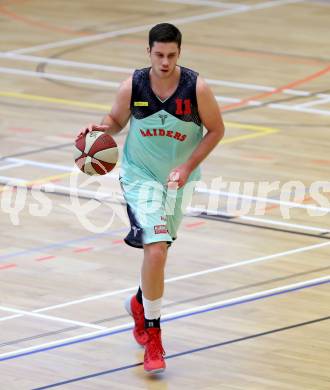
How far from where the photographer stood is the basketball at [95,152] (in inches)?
346

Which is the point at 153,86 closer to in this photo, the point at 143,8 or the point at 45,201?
the point at 45,201

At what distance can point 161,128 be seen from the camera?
28.8ft

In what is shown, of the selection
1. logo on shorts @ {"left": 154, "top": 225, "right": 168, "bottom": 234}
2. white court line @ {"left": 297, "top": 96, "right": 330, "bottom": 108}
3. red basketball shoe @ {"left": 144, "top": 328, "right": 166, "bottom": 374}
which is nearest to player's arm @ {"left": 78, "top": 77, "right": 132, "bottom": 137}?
logo on shorts @ {"left": 154, "top": 225, "right": 168, "bottom": 234}

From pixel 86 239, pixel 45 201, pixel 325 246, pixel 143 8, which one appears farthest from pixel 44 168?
pixel 143 8

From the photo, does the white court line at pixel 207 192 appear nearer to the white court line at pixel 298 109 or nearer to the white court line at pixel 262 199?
the white court line at pixel 262 199

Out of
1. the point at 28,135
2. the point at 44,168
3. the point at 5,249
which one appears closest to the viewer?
the point at 5,249

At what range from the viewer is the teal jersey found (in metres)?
8.75

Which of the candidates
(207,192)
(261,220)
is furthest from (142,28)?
(261,220)

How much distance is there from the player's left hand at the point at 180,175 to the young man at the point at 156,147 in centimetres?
4

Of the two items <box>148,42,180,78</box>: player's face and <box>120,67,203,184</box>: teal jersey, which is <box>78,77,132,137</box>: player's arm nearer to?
<box>120,67,203,184</box>: teal jersey

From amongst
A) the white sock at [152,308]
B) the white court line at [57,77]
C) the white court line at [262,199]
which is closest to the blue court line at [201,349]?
the white sock at [152,308]

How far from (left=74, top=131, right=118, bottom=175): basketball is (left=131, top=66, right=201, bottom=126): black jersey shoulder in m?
0.27

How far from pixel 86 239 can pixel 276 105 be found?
17.3 feet

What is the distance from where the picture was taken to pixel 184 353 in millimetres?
9023
